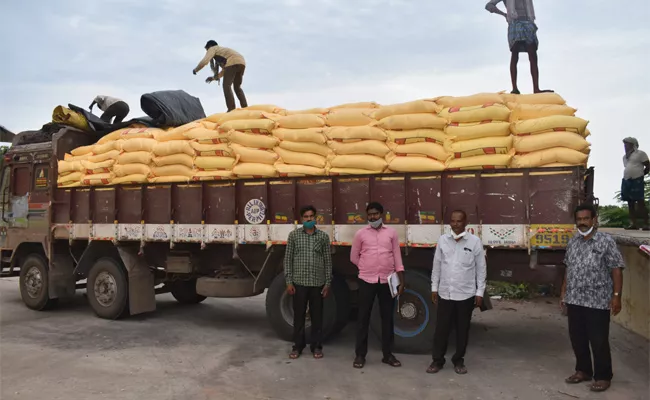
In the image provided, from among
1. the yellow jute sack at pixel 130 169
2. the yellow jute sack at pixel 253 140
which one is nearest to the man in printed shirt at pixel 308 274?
the yellow jute sack at pixel 253 140

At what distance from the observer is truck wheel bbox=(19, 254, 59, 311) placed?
28.6 ft

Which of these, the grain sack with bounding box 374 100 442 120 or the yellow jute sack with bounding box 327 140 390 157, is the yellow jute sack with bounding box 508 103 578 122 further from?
the yellow jute sack with bounding box 327 140 390 157

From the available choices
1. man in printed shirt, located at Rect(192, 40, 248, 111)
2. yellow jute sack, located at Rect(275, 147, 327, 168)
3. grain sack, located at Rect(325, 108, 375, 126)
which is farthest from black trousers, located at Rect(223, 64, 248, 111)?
grain sack, located at Rect(325, 108, 375, 126)

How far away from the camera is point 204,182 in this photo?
274 inches

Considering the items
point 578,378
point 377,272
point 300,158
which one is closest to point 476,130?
point 377,272

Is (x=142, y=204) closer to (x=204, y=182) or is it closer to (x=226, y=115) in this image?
(x=204, y=182)

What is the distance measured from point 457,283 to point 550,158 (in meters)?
1.57

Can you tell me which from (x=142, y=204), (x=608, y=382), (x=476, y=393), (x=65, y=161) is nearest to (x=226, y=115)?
(x=142, y=204)

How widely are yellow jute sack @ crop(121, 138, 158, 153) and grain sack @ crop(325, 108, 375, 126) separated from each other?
279 cm

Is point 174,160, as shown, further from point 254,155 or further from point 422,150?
point 422,150

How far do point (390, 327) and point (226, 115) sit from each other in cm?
353

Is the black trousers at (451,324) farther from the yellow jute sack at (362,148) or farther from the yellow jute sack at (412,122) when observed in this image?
the yellow jute sack at (412,122)

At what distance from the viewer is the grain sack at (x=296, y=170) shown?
242 inches

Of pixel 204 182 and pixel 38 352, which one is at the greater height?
pixel 204 182
